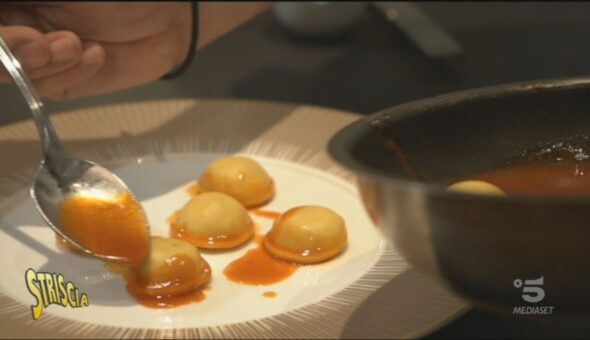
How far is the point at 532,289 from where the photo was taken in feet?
1.90

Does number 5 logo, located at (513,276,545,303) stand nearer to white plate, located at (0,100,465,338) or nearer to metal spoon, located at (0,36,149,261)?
white plate, located at (0,100,465,338)

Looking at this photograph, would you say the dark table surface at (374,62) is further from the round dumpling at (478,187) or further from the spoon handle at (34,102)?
the round dumpling at (478,187)

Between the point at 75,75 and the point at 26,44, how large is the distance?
0.45 ft

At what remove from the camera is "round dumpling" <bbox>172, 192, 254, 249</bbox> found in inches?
37.2

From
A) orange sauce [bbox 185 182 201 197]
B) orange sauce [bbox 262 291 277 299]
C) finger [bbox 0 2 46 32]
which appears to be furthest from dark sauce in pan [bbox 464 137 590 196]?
finger [bbox 0 2 46 32]

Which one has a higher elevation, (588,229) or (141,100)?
(141,100)

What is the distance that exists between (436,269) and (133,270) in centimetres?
36

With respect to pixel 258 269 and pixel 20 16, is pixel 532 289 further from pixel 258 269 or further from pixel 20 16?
pixel 20 16

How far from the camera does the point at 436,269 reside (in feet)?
1.96

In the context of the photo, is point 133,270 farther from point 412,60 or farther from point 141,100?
point 412,60

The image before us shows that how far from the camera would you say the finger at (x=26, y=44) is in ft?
3.17

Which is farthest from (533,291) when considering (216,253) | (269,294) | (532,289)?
(216,253)

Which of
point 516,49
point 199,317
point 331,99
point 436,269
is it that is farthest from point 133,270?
point 516,49

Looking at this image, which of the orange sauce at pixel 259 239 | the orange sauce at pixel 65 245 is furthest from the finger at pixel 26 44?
the orange sauce at pixel 259 239
